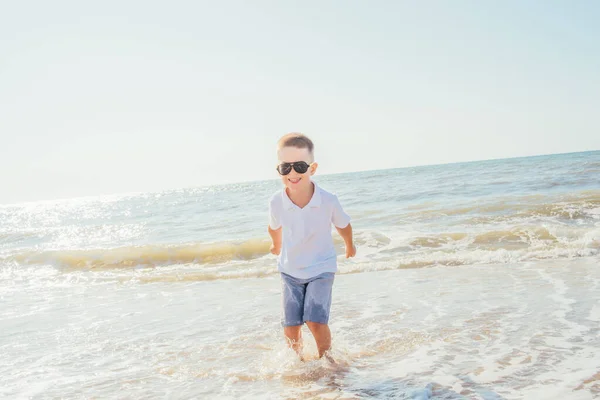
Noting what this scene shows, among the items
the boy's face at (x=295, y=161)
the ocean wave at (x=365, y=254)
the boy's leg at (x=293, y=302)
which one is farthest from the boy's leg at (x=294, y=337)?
the ocean wave at (x=365, y=254)

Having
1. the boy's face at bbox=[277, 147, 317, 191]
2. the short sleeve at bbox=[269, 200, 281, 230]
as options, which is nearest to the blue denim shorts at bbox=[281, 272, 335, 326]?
the short sleeve at bbox=[269, 200, 281, 230]

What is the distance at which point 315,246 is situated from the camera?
3750 mm

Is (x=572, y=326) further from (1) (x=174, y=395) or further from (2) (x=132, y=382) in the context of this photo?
(2) (x=132, y=382)

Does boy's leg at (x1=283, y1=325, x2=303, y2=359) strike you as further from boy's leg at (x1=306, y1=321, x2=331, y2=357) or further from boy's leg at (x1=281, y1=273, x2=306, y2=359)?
boy's leg at (x1=306, y1=321, x2=331, y2=357)

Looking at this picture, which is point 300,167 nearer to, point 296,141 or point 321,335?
point 296,141

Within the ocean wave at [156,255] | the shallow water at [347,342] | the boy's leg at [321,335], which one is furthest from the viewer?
the ocean wave at [156,255]

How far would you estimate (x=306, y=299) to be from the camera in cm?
376

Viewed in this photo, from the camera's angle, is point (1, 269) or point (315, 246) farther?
point (1, 269)

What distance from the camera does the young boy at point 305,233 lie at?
3.65 metres

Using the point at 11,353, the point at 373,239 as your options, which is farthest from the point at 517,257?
the point at 11,353

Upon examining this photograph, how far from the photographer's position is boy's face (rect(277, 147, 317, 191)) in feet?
11.9

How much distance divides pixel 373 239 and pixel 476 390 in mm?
8741

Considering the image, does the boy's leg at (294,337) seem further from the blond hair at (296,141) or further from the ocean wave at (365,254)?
the ocean wave at (365,254)

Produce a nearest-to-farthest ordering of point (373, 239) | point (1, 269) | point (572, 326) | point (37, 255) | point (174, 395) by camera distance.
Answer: point (174, 395) < point (572, 326) < point (373, 239) < point (1, 269) < point (37, 255)
